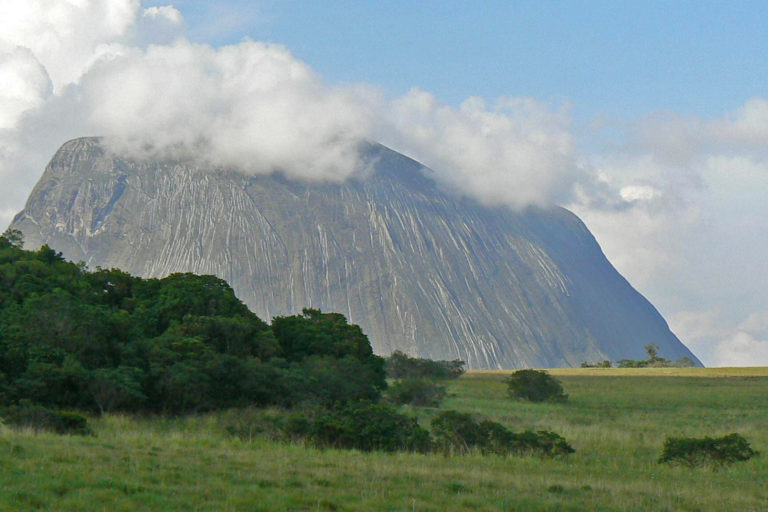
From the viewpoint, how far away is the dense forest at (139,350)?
98.5 ft

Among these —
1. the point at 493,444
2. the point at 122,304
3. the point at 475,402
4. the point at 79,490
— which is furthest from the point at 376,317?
the point at 79,490

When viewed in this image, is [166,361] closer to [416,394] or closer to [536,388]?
[416,394]

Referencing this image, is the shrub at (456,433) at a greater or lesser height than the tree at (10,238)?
lesser

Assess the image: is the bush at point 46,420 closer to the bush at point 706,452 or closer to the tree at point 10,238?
the bush at point 706,452

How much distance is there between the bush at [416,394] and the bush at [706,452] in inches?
1091

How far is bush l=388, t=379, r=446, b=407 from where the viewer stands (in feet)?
175

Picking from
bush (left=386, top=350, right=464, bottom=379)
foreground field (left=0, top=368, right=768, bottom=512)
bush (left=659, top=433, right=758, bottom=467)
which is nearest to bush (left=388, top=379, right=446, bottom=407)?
foreground field (left=0, top=368, right=768, bottom=512)

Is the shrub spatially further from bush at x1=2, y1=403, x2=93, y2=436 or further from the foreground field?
bush at x1=2, y1=403, x2=93, y2=436

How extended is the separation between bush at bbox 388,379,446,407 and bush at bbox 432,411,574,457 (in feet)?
83.5

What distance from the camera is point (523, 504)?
15.4 m

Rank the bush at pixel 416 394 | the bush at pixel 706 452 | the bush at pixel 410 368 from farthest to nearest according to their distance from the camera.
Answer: the bush at pixel 410 368 → the bush at pixel 416 394 → the bush at pixel 706 452

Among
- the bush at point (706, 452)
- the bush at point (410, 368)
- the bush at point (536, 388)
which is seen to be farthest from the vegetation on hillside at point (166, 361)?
the bush at point (410, 368)

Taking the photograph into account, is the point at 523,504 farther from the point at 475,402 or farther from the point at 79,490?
the point at 475,402

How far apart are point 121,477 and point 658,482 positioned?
12.1 m
